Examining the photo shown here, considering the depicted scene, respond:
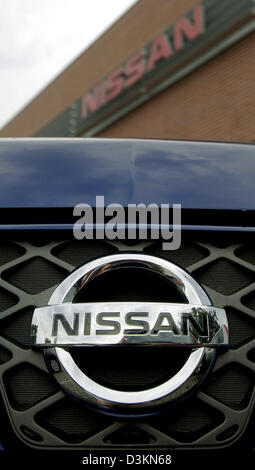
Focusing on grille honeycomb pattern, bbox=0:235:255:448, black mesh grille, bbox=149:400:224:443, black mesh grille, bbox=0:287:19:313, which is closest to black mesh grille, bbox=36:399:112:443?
grille honeycomb pattern, bbox=0:235:255:448

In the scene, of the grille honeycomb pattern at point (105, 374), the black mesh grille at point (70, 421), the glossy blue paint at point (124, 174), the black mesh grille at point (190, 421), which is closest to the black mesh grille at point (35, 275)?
the grille honeycomb pattern at point (105, 374)

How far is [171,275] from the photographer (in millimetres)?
1101

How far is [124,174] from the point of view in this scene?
1233mm

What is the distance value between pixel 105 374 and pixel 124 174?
463 millimetres

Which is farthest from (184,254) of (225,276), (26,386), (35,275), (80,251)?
(26,386)

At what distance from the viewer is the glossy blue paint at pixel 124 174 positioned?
1.17 meters

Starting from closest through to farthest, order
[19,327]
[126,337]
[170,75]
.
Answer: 1. [126,337]
2. [19,327]
3. [170,75]

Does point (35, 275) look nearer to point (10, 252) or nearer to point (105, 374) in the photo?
point (10, 252)

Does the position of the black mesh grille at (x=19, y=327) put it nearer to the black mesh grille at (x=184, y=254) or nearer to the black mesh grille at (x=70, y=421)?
the black mesh grille at (x=70, y=421)

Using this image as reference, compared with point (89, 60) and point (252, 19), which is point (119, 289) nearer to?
point (252, 19)

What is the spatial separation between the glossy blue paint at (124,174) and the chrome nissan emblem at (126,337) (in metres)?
0.24

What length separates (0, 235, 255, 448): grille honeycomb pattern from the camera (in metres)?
1.06

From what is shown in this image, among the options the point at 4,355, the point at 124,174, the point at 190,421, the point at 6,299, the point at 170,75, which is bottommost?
the point at 190,421

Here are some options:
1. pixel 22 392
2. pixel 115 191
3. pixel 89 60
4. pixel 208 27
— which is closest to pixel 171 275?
pixel 115 191
